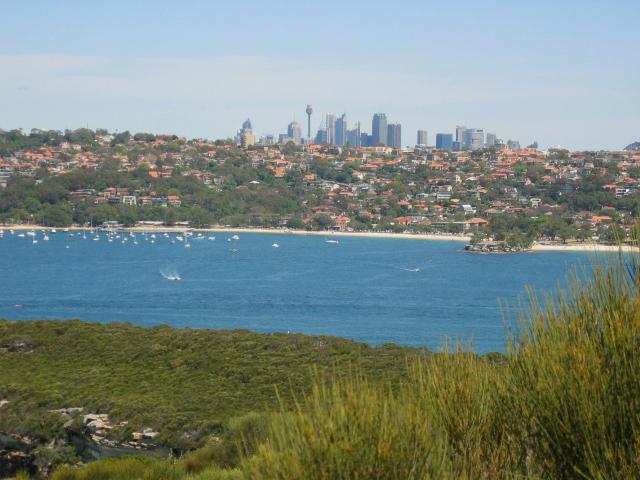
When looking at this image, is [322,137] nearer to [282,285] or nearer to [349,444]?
[282,285]

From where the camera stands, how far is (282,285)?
155 ft

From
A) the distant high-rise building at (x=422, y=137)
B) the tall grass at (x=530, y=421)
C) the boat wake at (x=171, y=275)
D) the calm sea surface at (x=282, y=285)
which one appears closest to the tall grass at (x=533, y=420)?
the tall grass at (x=530, y=421)

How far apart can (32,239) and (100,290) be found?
33.3 meters

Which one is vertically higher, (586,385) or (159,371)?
(586,385)

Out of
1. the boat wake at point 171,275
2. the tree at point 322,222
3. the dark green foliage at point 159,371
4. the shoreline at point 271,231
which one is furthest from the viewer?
the tree at point 322,222

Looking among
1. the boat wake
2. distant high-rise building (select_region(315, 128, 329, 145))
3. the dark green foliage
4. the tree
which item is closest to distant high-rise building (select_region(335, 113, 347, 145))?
distant high-rise building (select_region(315, 128, 329, 145))

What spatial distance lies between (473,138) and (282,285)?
13759 cm

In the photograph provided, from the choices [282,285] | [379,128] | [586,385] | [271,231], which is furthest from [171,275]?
[379,128]

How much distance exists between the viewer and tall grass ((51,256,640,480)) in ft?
13.8

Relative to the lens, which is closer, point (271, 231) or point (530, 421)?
point (530, 421)

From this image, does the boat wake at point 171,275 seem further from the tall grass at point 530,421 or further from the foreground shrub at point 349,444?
the foreground shrub at point 349,444

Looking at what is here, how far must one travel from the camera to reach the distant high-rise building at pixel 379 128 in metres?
180

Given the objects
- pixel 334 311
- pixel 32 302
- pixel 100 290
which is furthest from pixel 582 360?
pixel 100 290

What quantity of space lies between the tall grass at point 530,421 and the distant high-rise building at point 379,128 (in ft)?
574
